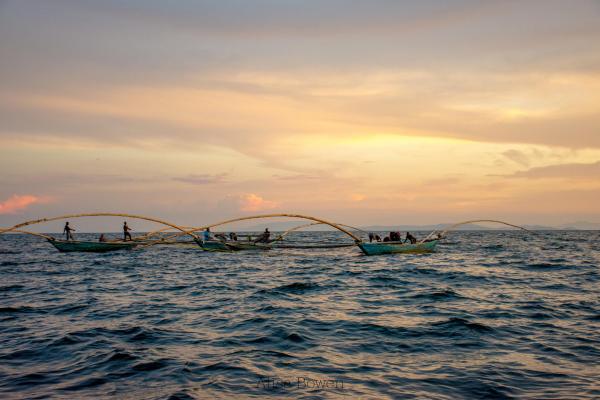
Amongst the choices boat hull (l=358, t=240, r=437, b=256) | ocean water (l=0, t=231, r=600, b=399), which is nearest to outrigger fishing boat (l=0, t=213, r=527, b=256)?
boat hull (l=358, t=240, r=437, b=256)

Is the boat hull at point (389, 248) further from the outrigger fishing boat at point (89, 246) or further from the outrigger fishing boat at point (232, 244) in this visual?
the outrigger fishing boat at point (89, 246)

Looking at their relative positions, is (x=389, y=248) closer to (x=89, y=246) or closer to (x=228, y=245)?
(x=228, y=245)

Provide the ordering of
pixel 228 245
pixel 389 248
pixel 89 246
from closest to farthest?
pixel 389 248, pixel 228 245, pixel 89 246

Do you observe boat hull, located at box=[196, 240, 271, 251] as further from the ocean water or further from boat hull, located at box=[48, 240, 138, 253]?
the ocean water

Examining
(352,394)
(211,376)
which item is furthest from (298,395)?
(211,376)

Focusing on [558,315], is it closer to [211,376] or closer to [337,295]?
[337,295]

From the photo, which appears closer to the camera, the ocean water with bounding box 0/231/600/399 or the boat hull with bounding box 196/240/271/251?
the ocean water with bounding box 0/231/600/399

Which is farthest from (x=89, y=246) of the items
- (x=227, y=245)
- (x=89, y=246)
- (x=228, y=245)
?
(x=228, y=245)

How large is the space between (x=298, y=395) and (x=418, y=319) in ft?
23.9

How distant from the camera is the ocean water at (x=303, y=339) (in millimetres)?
8527

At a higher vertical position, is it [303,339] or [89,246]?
[89,246]

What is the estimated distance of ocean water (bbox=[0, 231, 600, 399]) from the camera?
8527 millimetres

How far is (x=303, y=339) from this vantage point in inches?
467

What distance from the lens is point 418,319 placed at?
14188 mm
